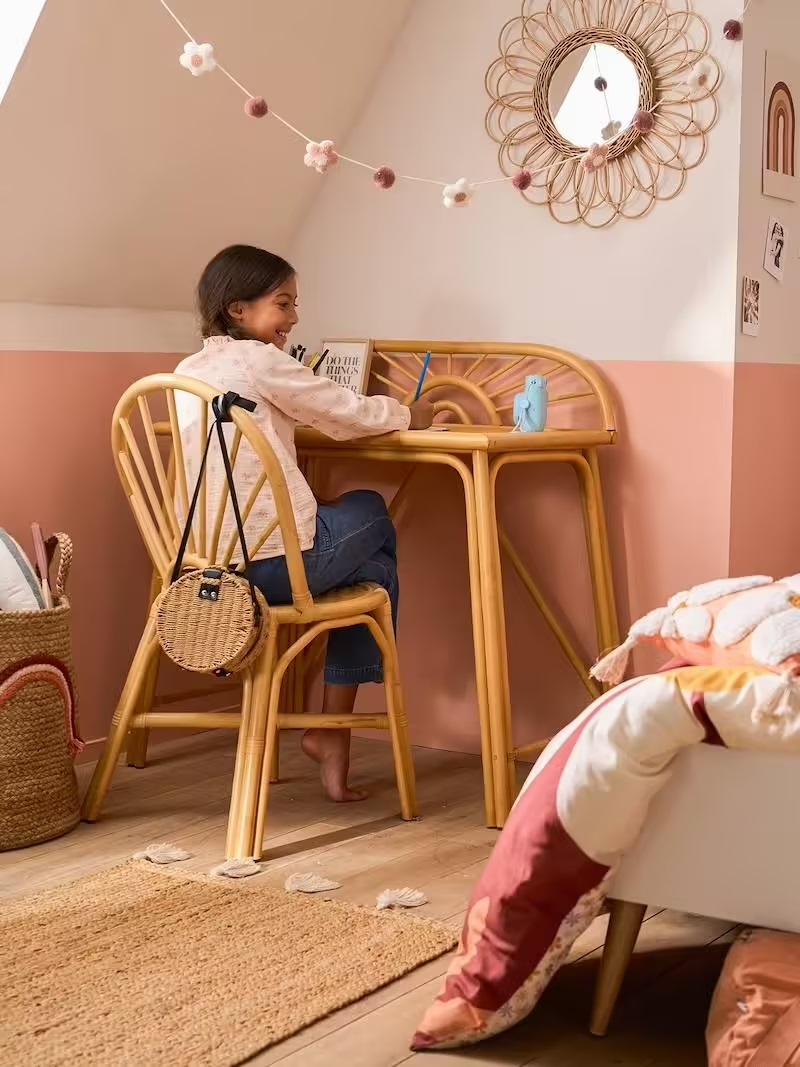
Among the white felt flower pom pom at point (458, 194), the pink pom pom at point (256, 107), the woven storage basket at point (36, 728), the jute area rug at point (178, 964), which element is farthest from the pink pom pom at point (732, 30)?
the jute area rug at point (178, 964)

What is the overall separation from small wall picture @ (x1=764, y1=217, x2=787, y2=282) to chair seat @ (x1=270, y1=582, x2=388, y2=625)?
107 centimetres

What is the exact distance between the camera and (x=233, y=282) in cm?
278

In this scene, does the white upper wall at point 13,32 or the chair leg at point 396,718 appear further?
the chair leg at point 396,718

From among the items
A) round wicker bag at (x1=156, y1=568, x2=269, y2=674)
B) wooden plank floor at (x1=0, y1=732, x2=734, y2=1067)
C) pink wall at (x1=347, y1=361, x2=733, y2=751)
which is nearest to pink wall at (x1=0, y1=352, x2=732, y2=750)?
pink wall at (x1=347, y1=361, x2=733, y2=751)

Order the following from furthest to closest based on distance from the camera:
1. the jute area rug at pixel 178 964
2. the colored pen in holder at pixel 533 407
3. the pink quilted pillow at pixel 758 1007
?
the colored pen in holder at pixel 533 407 → the jute area rug at pixel 178 964 → the pink quilted pillow at pixel 758 1007

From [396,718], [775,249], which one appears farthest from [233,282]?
[775,249]

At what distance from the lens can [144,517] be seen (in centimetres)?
271

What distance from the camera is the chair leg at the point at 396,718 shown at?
2.74 meters

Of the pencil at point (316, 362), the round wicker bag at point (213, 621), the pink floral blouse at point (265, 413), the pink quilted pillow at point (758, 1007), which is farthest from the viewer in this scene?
the pencil at point (316, 362)

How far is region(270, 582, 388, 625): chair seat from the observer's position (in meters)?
2.55

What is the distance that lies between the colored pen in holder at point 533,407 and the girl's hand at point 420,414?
0.60 feet

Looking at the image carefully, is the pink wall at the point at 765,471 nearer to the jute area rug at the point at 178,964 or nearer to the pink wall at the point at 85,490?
the jute area rug at the point at 178,964

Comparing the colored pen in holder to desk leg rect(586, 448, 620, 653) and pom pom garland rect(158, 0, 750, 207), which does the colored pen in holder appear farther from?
pom pom garland rect(158, 0, 750, 207)

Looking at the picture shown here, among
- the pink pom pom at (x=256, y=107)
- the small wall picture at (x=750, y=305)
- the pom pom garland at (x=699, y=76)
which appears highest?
the pom pom garland at (x=699, y=76)
